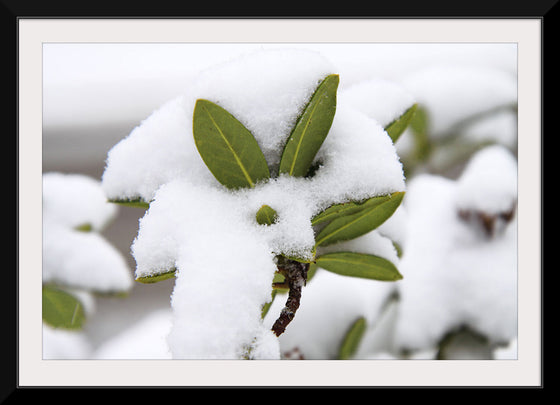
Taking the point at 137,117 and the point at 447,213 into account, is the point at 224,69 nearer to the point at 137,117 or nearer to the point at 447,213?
the point at 447,213

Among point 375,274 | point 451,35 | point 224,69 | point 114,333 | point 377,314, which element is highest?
point 451,35

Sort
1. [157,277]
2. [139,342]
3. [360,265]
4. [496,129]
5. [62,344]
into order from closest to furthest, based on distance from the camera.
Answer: [157,277], [360,265], [496,129], [62,344], [139,342]

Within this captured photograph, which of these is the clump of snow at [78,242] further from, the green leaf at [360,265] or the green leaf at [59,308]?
the green leaf at [360,265]

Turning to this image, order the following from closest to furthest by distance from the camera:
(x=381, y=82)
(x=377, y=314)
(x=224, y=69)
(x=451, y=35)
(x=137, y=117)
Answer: (x=224, y=69)
(x=381, y=82)
(x=451, y=35)
(x=377, y=314)
(x=137, y=117)

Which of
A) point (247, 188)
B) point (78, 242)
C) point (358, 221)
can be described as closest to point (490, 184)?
point (358, 221)

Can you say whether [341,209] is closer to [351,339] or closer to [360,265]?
[360,265]

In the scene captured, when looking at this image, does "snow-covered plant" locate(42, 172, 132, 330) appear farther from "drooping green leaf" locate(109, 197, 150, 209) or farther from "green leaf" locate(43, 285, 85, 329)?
Answer: "drooping green leaf" locate(109, 197, 150, 209)
